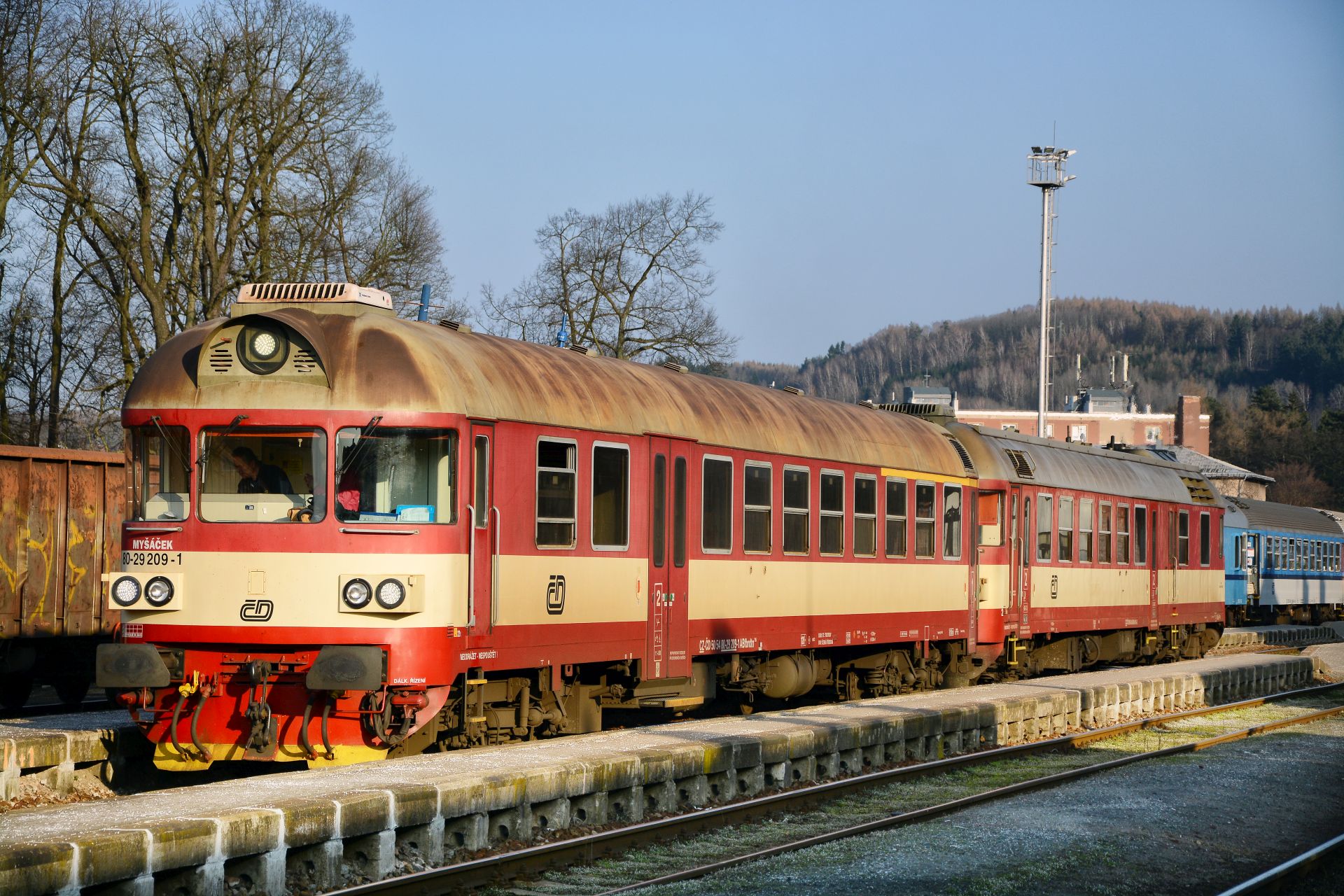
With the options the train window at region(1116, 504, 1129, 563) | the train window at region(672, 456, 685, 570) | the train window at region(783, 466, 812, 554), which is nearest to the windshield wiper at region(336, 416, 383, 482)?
the train window at region(672, 456, 685, 570)

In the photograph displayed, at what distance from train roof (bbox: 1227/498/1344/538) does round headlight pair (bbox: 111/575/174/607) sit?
4108cm

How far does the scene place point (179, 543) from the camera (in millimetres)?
12297

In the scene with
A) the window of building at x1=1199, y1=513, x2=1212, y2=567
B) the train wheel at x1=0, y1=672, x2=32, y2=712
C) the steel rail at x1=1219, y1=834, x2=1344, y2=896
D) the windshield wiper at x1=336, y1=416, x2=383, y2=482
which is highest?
the windshield wiper at x1=336, y1=416, x2=383, y2=482

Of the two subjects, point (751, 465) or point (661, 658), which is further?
point (751, 465)

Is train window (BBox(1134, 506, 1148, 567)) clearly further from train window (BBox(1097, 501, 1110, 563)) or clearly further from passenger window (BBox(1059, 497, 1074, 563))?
passenger window (BBox(1059, 497, 1074, 563))

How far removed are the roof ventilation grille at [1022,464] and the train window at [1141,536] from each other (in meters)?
5.10

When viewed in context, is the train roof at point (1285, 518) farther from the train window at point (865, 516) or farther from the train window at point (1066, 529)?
the train window at point (865, 516)

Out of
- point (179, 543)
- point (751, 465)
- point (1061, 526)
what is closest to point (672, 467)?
point (751, 465)

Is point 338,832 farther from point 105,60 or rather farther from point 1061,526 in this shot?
point 105,60

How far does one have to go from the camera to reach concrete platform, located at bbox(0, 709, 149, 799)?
12.1 meters

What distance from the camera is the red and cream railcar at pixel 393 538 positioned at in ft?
39.6

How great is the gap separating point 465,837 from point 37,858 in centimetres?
325

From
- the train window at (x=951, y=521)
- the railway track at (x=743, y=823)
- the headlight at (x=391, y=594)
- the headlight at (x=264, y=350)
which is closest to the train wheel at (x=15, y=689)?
the headlight at (x=264, y=350)

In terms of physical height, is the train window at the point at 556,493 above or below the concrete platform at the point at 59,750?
above
